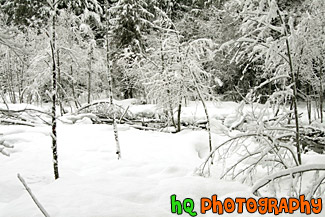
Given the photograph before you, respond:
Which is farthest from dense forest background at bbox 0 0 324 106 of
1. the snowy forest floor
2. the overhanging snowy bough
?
the overhanging snowy bough

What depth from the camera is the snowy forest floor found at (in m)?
3.06

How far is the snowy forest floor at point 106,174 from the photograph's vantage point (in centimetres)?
306

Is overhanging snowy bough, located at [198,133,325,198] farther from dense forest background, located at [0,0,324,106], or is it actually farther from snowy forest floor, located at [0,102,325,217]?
dense forest background, located at [0,0,324,106]

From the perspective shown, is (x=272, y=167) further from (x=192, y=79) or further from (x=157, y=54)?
(x=157, y=54)

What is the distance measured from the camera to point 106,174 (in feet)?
16.6

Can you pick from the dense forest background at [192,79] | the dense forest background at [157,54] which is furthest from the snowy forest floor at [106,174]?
the dense forest background at [157,54]

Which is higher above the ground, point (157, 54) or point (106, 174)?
point (157, 54)

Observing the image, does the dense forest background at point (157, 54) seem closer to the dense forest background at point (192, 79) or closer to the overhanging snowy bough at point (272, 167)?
the dense forest background at point (192, 79)

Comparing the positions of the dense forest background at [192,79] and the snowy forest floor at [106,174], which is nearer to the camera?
the snowy forest floor at [106,174]

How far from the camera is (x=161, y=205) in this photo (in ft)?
10.3

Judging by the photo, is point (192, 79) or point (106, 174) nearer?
point (106, 174)

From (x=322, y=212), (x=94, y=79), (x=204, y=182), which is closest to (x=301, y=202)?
(x=322, y=212)

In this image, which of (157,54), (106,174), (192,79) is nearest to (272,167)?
(106,174)

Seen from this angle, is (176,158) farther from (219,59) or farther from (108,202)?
(219,59)
